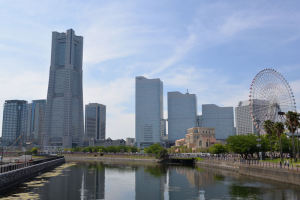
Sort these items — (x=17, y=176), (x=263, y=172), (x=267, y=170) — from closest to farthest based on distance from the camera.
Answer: (x=17, y=176)
(x=267, y=170)
(x=263, y=172)

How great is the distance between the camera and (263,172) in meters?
78.4

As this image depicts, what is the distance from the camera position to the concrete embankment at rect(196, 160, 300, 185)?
65100mm

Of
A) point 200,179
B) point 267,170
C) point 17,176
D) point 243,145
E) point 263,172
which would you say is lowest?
point 200,179

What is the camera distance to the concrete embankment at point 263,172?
65.1 metres

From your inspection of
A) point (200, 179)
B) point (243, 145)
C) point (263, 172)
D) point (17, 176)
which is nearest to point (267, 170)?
point (263, 172)

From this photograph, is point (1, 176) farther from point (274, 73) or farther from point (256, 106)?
point (274, 73)

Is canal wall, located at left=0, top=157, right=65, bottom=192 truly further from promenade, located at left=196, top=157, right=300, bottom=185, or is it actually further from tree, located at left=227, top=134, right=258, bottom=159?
tree, located at left=227, top=134, right=258, bottom=159

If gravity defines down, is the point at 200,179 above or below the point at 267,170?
below

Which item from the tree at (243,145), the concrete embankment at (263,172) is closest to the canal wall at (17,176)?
the concrete embankment at (263,172)

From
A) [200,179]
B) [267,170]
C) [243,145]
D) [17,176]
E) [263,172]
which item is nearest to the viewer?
[17,176]

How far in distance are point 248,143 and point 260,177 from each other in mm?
36958

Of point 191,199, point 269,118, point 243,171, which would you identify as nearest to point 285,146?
point 269,118

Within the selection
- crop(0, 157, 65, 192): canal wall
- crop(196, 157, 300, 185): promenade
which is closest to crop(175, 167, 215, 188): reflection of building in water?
crop(196, 157, 300, 185): promenade

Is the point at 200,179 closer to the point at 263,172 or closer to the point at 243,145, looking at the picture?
the point at 263,172
